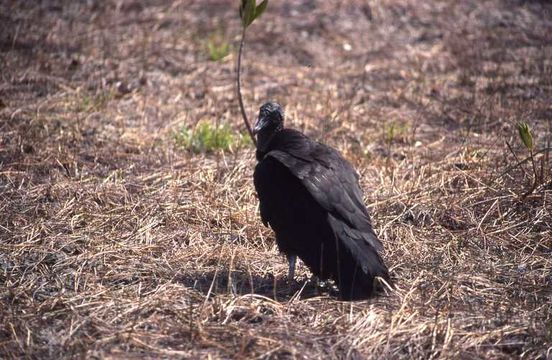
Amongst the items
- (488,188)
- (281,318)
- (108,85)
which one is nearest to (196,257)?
(281,318)

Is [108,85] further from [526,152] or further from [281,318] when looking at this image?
[281,318]

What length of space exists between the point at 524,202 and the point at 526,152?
938 millimetres

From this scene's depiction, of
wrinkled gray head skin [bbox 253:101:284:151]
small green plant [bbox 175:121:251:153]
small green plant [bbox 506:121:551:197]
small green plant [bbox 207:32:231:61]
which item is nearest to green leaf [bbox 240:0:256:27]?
wrinkled gray head skin [bbox 253:101:284:151]

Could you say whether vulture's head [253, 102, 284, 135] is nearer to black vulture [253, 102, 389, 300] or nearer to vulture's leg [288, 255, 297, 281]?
black vulture [253, 102, 389, 300]

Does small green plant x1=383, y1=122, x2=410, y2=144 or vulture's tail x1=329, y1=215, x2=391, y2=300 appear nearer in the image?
vulture's tail x1=329, y1=215, x2=391, y2=300

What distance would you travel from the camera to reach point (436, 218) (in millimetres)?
4660

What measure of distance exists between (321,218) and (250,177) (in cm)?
160

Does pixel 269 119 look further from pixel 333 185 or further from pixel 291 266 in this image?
pixel 291 266

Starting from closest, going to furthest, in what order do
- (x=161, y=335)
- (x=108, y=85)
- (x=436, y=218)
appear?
(x=161, y=335), (x=436, y=218), (x=108, y=85)

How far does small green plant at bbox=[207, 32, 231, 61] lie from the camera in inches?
302

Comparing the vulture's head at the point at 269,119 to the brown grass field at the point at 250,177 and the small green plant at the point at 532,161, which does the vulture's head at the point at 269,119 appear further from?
the small green plant at the point at 532,161

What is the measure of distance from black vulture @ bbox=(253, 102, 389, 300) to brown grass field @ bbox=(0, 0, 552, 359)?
155 mm

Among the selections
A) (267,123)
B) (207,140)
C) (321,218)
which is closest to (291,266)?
(321,218)

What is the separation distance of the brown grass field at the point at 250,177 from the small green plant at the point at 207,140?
0.06 metres
